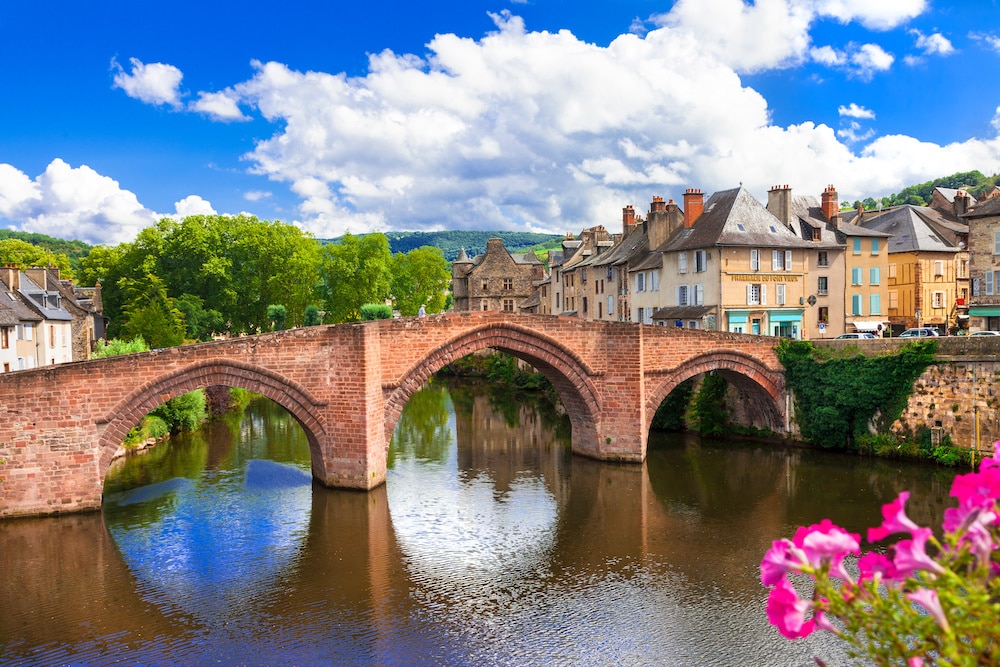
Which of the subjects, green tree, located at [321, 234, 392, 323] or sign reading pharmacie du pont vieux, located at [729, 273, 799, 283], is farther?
green tree, located at [321, 234, 392, 323]

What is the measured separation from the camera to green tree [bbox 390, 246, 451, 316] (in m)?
64.6

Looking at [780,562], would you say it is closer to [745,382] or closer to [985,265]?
[745,382]

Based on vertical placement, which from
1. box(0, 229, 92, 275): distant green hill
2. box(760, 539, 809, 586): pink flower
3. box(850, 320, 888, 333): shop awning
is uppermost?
box(0, 229, 92, 275): distant green hill

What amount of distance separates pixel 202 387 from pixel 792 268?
1062 inches

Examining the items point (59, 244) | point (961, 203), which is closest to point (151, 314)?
point (961, 203)

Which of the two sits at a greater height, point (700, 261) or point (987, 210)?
point (987, 210)

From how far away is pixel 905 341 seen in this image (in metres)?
27.3

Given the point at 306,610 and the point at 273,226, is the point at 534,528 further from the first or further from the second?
the point at 273,226

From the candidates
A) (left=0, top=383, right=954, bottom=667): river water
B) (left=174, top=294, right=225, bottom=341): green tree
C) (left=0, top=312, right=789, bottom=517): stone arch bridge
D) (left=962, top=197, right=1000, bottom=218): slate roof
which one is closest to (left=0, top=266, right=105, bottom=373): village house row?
(left=174, top=294, right=225, bottom=341): green tree

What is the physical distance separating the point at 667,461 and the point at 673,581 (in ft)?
39.1

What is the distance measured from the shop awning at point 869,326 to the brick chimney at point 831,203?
5.30m

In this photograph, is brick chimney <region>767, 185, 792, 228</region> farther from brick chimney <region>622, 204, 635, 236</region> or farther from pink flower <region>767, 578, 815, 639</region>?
pink flower <region>767, 578, 815, 639</region>

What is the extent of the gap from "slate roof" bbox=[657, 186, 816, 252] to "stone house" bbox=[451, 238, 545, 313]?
93.8ft

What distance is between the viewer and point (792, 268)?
37438 mm
